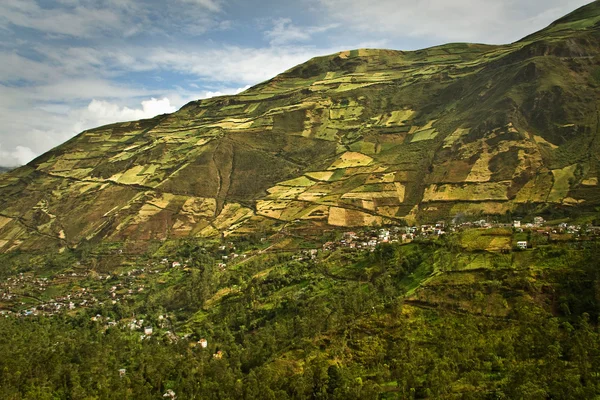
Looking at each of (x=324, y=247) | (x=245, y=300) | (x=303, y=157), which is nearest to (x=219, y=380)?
(x=245, y=300)

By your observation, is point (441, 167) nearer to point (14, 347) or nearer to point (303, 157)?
point (303, 157)

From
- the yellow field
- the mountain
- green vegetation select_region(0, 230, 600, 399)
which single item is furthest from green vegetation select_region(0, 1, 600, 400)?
the yellow field

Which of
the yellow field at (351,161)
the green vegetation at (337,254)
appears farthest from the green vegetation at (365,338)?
the yellow field at (351,161)

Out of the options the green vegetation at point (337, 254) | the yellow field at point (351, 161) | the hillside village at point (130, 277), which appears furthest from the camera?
the yellow field at point (351, 161)

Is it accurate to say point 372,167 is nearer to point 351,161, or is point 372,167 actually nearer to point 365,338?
point 351,161

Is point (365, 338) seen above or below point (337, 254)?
below

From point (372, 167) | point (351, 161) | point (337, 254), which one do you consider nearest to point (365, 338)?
point (337, 254)

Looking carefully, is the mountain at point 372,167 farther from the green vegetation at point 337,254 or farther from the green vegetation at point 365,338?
the green vegetation at point 365,338

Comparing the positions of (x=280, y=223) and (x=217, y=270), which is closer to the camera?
(x=217, y=270)
